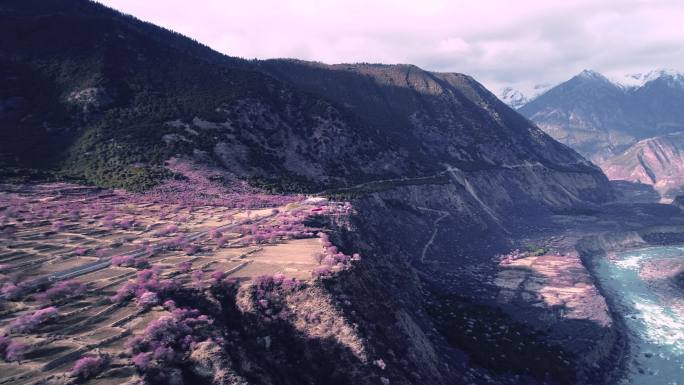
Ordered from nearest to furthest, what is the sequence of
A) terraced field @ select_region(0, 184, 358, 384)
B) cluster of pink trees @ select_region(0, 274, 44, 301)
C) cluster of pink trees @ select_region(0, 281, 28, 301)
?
1. terraced field @ select_region(0, 184, 358, 384)
2. cluster of pink trees @ select_region(0, 281, 28, 301)
3. cluster of pink trees @ select_region(0, 274, 44, 301)

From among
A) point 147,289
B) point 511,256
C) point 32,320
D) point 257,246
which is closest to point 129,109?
point 257,246

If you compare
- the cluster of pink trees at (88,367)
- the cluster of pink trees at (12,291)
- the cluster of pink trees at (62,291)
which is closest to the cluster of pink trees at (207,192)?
the cluster of pink trees at (62,291)

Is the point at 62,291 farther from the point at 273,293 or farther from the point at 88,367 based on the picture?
the point at 273,293

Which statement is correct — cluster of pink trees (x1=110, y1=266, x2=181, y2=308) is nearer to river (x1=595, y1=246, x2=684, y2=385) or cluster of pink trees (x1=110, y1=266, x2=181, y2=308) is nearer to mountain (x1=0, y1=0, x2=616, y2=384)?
mountain (x1=0, y1=0, x2=616, y2=384)

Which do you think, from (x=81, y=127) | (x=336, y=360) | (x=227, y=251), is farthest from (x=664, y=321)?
(x=81, y=127)

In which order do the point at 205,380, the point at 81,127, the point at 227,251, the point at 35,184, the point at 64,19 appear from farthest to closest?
1. the point at 64,19
2. the point at 81,127
3. the point at 35,184
4. the point at 227,251
5. the point at 205,380

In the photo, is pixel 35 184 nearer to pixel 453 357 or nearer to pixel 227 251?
pixel 227 251

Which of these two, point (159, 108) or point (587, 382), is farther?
point (159, 108)

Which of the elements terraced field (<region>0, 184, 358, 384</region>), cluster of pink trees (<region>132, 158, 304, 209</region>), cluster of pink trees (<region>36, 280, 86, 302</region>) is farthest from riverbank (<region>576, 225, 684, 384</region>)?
cluster of pink trees (<region>36, 280, 86, 302</region>)
